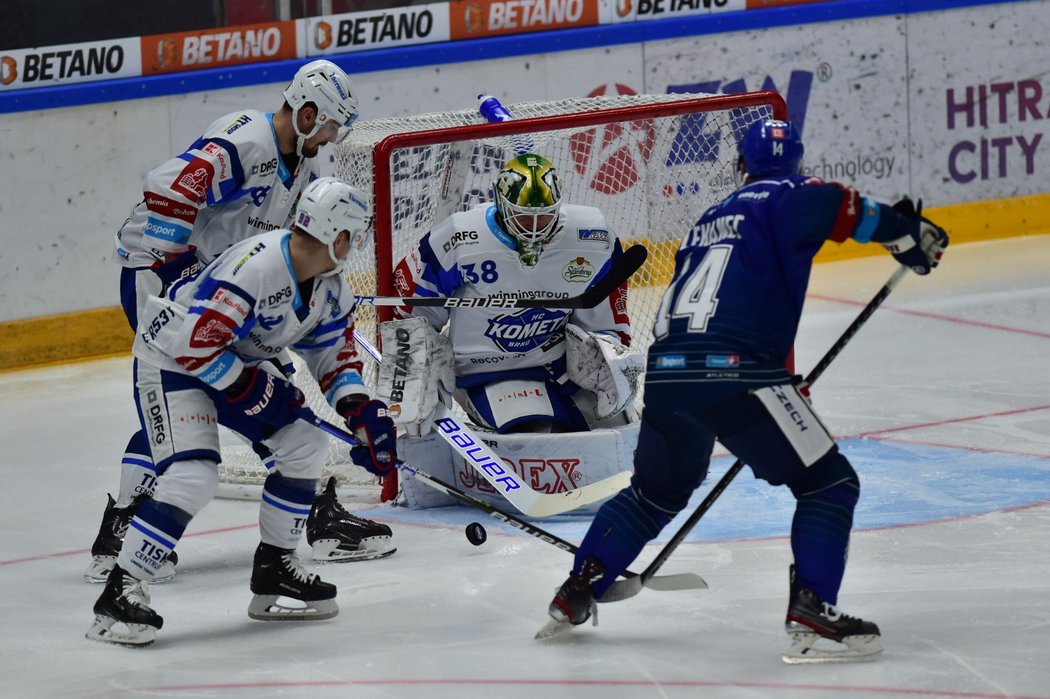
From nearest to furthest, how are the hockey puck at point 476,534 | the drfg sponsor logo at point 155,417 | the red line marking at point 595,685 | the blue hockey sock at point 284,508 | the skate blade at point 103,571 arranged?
the red line marking at point 595,685 → the drfg sponsor logo at point 155,417 → the blue hockey sock at point 284,508 → the hockey puck at point 476,534 → the skate blade at point 103,571

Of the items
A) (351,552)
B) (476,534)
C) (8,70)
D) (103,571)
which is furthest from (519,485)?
(8,70)

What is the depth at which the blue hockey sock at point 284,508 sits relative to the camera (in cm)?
424

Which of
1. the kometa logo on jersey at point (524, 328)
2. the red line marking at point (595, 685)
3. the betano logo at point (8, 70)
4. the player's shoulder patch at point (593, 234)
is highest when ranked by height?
the betano logo at point (8, 70)

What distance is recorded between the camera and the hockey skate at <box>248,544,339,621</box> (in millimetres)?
4281

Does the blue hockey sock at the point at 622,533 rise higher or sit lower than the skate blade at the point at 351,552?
higher

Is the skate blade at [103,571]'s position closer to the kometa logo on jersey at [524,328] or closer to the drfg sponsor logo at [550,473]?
the drfg sponsor logo at [550,473]

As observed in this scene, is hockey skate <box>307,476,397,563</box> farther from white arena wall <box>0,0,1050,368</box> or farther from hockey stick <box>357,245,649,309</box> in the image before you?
white arena wall <box>0,0,1050,368</box>

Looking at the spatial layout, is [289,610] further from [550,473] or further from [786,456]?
[786,456]

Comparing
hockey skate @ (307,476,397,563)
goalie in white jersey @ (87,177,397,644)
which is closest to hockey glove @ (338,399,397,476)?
goalie in white jersey @ (87,177,397,644)

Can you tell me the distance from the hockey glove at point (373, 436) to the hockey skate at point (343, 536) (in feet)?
2.14

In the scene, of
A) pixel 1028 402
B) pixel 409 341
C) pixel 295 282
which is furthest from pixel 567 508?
pixel 1028 402

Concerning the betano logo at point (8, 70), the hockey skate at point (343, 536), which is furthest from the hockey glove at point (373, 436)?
the betano logo at point (8, 70)

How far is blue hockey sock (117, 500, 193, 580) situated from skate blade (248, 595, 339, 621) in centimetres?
35

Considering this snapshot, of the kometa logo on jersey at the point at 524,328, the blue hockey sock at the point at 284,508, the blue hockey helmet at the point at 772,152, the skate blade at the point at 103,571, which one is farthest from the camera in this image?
the kometa logo on jersey at the point at 524,328
